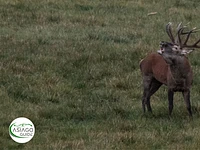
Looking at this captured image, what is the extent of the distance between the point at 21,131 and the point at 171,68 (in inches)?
97.2

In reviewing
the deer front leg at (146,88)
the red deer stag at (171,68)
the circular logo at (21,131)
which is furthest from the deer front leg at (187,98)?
the circular logo at (21,131)

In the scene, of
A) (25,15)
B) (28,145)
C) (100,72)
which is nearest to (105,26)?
(25,15)

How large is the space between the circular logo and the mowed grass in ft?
0.30

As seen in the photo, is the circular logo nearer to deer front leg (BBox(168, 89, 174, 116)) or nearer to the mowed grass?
the mowed grass

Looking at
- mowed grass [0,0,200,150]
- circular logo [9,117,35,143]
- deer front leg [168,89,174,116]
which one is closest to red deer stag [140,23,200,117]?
deer front leg [168,89,174,116]

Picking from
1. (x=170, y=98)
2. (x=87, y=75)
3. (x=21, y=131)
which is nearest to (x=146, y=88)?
(x=170, y=98)

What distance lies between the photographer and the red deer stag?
8.40 m

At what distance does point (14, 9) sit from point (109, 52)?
5136 mm

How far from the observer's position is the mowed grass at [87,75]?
775cm

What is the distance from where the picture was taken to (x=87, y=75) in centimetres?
1123

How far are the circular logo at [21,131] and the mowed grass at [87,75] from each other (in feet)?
0.30

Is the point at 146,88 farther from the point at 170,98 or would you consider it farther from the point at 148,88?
A: the point at 170,98

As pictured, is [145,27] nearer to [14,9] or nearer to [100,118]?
[14,9]

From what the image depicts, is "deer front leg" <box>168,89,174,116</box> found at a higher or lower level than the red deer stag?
lower
